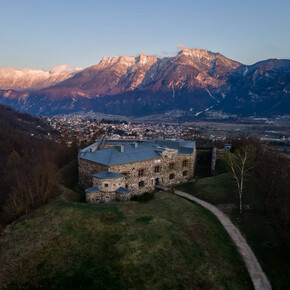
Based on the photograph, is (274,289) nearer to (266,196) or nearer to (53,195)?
(266,196)

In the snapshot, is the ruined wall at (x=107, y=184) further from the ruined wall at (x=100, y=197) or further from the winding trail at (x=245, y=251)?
the winding trail at (x=245, y=251)

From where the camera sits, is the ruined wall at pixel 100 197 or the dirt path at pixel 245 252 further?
the ruined wall at pixel 100 197

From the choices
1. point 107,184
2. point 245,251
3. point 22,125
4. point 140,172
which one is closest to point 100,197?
point 107,184

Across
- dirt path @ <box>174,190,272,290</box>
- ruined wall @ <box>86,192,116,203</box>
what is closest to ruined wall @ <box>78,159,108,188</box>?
ruined wall @ <box>86,192,116,203</box>

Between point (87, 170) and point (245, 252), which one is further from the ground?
point (87, 170)

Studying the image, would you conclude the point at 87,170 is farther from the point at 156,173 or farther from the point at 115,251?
the point at 115,251

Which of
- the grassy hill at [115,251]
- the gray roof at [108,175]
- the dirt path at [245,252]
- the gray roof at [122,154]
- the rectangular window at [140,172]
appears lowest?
the dirt path at [245,252]

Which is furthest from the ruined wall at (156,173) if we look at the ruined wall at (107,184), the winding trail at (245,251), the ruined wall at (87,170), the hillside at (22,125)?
the hillside at (22,125)
